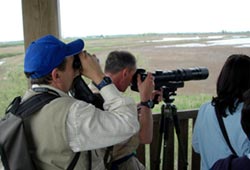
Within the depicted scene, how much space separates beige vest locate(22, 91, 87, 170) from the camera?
100 centimetres

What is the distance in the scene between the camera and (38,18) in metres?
1.76

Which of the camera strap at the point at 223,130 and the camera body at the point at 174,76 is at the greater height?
the camera body at the point at 174,76

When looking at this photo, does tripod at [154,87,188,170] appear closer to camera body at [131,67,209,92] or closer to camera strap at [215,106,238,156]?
camera body at [131,67,209,92]

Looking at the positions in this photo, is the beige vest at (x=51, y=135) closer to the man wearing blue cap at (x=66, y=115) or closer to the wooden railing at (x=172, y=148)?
the man wearing blue cap at (x=66, y=115)

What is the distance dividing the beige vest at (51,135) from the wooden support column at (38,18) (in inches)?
33.1

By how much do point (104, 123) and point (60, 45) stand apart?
0.30m

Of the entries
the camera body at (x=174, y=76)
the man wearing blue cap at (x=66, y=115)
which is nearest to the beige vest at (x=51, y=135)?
the man wearing blue cap at (x=66, y=115)

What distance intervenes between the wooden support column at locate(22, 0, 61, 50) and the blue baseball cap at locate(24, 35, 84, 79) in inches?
27.0

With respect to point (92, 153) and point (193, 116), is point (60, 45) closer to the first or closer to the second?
point (92, 153)

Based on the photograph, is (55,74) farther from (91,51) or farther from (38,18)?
(91,51)

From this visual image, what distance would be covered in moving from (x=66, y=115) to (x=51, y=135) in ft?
0.27

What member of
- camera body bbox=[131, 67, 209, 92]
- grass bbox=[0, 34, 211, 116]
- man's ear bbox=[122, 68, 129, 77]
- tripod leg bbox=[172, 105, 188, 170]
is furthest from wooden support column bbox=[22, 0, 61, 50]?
tripod leg bbox=[172, 105, 188, 170]

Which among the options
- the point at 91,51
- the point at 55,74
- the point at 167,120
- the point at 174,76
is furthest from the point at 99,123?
the point at 91,51

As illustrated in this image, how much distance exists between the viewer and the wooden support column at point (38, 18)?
5.73ft
